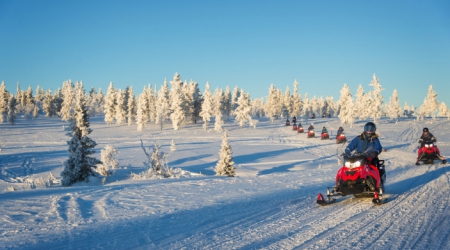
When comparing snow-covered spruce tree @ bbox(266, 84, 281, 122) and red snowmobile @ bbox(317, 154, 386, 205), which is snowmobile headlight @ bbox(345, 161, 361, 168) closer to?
red snowmobile @ bbox(317, 154, 386, 205)

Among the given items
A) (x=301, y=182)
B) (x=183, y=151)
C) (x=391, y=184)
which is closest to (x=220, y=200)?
(x=301, y=182)

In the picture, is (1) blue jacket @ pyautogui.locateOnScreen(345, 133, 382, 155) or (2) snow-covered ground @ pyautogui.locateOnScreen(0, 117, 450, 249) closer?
(2) snow-covered ground @ pyautogui.locateOnScreen(0, 117, 450, 249)

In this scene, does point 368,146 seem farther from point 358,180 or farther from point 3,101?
point 3,101

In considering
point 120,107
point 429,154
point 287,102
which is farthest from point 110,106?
point 429,154

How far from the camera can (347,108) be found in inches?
2832

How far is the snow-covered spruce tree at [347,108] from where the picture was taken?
233 ft

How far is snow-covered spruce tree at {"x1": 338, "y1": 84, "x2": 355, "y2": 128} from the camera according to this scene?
233 ft

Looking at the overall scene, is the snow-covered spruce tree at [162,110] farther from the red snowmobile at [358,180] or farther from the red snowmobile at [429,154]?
the red snowmobile at [358,180]

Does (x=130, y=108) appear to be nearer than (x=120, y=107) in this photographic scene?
Yes

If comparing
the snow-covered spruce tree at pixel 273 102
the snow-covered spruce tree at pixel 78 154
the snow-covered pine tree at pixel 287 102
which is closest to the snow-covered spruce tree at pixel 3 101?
the snow-covered spruce tree at pixel 273 102

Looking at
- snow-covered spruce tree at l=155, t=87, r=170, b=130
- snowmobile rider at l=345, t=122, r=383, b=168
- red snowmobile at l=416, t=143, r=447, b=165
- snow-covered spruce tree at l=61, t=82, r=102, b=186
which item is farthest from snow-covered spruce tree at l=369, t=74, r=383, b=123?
snowmobile rider at l=345, t=122, r=383, b=168

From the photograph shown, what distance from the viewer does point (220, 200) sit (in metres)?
8.84

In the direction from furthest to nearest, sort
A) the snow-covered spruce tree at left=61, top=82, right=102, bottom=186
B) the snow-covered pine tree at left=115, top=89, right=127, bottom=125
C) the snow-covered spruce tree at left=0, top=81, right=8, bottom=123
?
the snow-covered pine tree at left=115, top=89, right=127, bottom=125 → the snow-covered spruce tree at left=0, top=81, right=8, bottom=123 → the snow-covered spruce tree at left=61, top=82, right=102, bottom=186

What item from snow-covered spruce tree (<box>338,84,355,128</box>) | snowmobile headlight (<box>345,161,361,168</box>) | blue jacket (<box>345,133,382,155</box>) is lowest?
snowmobile headlight (<box>345,161,361,168</box>)
